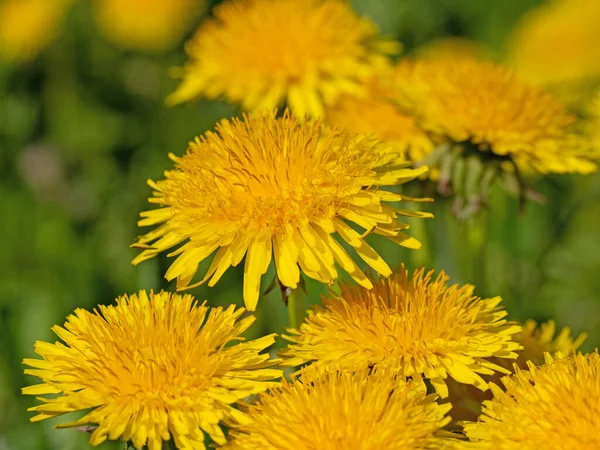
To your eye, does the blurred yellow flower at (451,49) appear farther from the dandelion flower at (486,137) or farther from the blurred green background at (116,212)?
the dandelion flower at (486,137)

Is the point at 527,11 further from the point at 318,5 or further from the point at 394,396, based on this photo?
the point at 394,396

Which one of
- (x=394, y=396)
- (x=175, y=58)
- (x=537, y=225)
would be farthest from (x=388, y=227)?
(x=175, y=58)

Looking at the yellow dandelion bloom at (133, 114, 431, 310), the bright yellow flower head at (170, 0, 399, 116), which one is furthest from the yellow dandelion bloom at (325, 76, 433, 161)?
the yellow dandelion bloom at (133, 114, 431, 310)

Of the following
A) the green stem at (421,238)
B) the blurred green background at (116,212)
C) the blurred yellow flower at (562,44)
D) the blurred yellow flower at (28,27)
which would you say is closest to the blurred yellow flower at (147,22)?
the blurred green background at (116,212)

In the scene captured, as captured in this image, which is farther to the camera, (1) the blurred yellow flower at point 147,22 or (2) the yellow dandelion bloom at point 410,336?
(1) the blurred yellow flower at point 147,22

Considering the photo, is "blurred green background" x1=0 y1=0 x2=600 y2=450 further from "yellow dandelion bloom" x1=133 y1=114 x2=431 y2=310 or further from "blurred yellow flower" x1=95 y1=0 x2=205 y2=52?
"yellow dandelion bloom" x1=133 y1=114 x2=431 y2=310

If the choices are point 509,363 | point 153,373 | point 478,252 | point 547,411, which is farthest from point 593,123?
point 153,373
